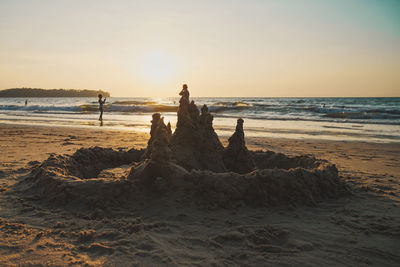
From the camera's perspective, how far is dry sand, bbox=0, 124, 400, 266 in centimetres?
274

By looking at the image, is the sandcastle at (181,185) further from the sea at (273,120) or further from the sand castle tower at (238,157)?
the sea at (273,120)

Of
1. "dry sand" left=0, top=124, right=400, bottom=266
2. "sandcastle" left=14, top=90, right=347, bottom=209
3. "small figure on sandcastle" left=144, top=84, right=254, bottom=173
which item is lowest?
"dry sand" left=0, top=124, right=400, bottom=266

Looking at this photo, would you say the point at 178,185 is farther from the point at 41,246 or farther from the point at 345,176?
the point at 345,176

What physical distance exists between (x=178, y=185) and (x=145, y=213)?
0.65m

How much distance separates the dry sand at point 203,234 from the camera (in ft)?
9.00

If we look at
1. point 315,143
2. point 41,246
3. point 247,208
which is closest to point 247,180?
point 247,208

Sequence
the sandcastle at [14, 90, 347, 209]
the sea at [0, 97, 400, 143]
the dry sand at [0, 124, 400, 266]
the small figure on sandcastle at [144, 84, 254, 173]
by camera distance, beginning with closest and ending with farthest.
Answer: the dry sand at [0, 124, 400, 266] → the sandcastle at [14, 90, 347, 209] → the small figure on sandcastle at [144, 84, 254, 173] → the sea at [0, 97, 400, 143]

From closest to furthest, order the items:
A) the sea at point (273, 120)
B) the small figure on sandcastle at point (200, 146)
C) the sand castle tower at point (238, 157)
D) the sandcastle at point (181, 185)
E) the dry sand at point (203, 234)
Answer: the dry sand at point (203, 234), the sandcastle at point (181, 185), the small figure on sandcastle at point (200, 146), the sand castle tower at point (238, 157), the sea at point (273, 120)

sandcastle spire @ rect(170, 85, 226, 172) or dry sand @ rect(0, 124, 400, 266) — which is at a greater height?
sandcastle spire @ rect(170, 85, 226, 172)

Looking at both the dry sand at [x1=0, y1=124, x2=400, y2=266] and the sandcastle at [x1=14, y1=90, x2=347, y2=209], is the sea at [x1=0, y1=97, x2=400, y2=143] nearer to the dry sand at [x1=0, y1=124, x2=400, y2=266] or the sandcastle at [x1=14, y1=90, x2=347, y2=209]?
the sandcastle at [x1=14, y1=90, x2=347, y2=209]

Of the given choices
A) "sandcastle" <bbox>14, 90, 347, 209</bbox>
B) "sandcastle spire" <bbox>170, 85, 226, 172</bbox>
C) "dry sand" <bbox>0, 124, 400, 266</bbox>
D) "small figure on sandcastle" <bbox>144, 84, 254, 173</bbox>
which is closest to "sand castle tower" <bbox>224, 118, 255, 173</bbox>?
"small figure on sandcastle" <bbox>144, 84, 254, 173</bbox>

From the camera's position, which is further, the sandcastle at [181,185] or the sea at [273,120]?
the sea at [273,120]

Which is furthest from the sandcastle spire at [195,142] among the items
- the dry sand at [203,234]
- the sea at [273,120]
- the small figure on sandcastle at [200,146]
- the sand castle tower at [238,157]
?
the sea at [273,120]

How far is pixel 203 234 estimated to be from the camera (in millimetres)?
3230
